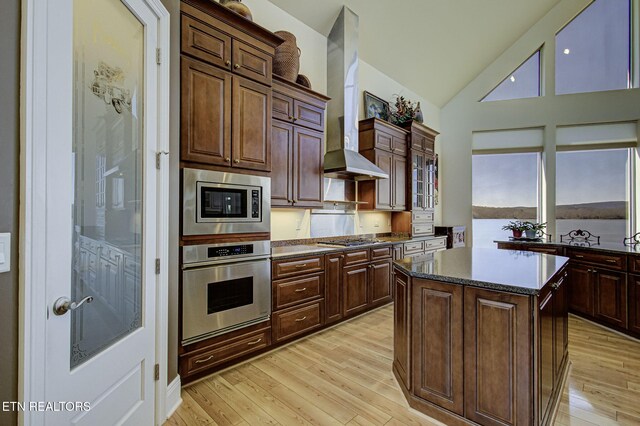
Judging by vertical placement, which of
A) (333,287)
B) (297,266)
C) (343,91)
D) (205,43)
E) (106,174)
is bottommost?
(333,287)

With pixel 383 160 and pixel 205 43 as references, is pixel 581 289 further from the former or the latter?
pixel 205 43

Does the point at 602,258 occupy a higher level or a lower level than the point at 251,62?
lower

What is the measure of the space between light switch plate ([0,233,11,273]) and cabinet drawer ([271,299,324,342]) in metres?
2.08

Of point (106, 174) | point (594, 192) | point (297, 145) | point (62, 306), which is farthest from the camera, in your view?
point (594, 192)

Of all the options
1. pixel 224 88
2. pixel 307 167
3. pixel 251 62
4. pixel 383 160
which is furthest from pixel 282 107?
pixel 383 160

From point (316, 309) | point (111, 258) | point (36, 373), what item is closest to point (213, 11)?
point (111, 258)

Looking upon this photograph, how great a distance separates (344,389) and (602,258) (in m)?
3.30

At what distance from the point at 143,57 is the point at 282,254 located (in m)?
1.84

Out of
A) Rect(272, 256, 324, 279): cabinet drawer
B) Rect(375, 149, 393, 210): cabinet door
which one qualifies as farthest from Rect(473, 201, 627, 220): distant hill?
Rect(272, 256, 324, 279): cabinet drawer

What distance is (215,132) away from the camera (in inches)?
94.0

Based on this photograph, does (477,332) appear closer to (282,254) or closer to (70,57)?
(282,254)

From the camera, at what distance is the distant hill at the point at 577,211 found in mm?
5230

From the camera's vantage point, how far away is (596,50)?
5.36 m

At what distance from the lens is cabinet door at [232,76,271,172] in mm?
2529
